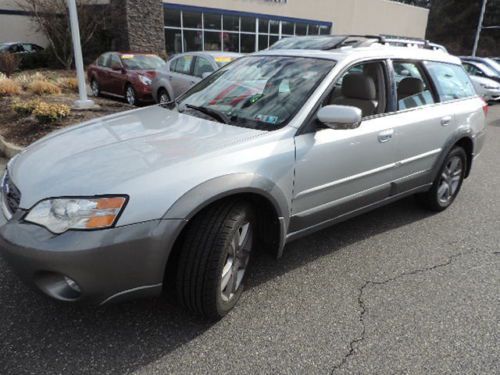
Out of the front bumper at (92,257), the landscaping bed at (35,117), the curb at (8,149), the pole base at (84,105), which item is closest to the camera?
the front bumper at (92,257)

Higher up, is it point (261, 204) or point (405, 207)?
point (261, 204)

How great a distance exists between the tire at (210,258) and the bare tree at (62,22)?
21057 mm

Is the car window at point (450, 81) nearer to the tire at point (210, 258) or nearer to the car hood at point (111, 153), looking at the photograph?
the car hood at point (111, 153)

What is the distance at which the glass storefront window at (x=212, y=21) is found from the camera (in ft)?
76.7

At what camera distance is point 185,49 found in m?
23.3

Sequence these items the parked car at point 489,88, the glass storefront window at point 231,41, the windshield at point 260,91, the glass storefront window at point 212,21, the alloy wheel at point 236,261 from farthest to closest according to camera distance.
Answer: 1. the glass storefront window at point 231,41
2. the glass storefront window at point 212,21
3. the parked car at point 489,88
4. the windshield at point 260,91
5. the alloy wheel at point 236,261

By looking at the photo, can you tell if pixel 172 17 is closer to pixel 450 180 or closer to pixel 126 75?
pixel 126 75

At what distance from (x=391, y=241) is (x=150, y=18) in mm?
20331

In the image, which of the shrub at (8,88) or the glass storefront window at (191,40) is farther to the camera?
the glass storefront window at (191,40)

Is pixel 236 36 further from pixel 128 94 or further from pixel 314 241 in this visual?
pixel 314 241

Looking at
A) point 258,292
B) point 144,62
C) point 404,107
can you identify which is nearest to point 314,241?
point 258,292

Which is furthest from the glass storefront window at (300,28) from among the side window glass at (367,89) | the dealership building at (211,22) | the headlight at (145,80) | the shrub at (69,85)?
the side window glass at (367,89)

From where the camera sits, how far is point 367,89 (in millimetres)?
3385

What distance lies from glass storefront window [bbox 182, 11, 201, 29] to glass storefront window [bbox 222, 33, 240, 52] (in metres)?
1.98
